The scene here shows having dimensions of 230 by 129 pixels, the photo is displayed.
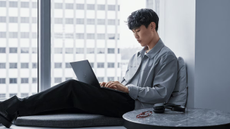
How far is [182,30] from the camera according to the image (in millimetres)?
1848

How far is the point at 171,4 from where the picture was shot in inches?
81.4

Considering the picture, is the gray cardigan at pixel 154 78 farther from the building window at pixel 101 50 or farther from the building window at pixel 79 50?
the building window at pixel 79 50

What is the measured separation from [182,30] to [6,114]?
4.43 feet

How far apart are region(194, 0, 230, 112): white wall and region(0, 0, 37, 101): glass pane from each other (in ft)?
4.43

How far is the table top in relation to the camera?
983 mm

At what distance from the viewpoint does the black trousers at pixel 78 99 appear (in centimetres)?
159

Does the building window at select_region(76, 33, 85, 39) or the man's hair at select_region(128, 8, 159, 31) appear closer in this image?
the man's hair at select_region(128, 8, 159, 31)

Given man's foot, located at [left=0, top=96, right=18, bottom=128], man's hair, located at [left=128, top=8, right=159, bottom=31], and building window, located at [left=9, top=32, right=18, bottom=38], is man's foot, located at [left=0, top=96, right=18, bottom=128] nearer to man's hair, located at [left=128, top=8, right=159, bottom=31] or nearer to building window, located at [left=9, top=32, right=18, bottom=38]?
building window, located at [left=9, top=32, right=18, bottom=38]

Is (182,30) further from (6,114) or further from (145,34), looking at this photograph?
(6,114)

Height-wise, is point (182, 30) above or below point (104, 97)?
above

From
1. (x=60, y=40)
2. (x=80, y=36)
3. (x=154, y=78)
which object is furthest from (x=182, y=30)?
(x=60, y=40)

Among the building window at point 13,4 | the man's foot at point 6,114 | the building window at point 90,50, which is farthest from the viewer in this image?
the building window at point 90,50

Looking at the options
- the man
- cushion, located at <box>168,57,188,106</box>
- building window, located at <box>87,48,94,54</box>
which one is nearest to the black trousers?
the man

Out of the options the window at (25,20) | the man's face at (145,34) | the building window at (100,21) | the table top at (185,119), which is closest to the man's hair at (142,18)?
the man's face at (145,34)
